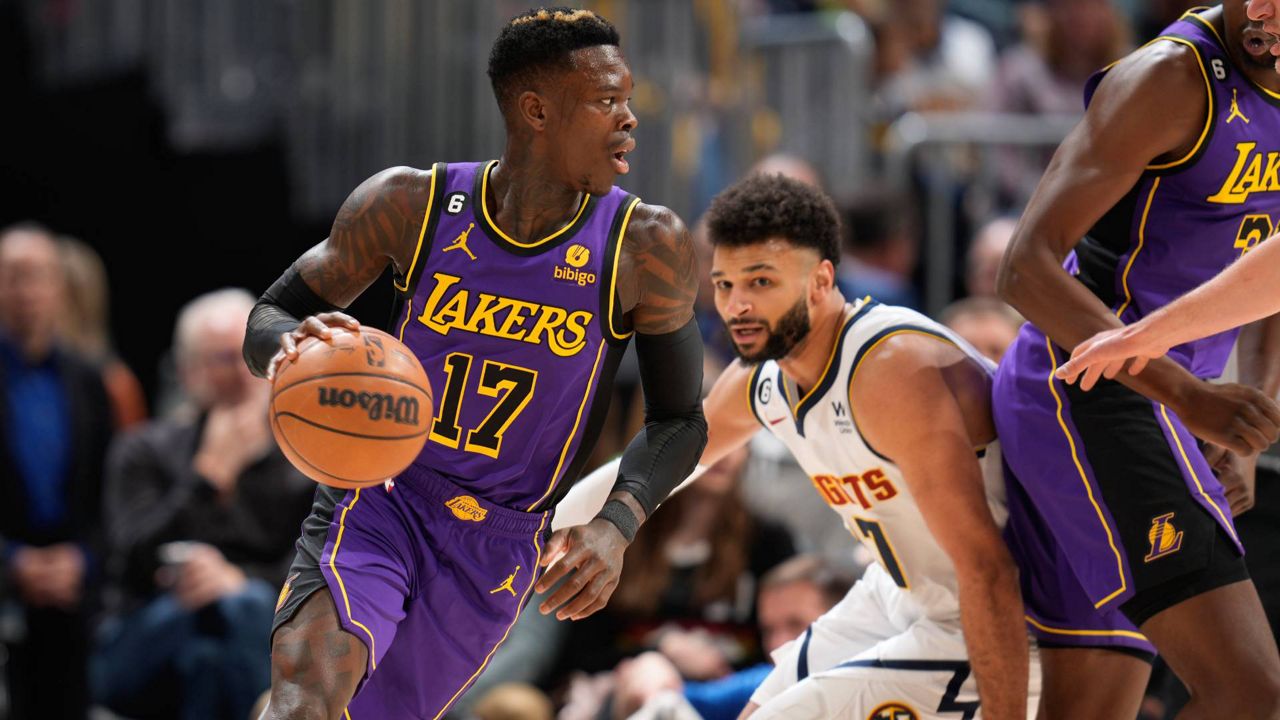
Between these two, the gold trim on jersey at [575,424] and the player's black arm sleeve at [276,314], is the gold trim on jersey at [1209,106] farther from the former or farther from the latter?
the player's black arm sleeve at [276,314]

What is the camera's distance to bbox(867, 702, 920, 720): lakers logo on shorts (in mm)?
4824

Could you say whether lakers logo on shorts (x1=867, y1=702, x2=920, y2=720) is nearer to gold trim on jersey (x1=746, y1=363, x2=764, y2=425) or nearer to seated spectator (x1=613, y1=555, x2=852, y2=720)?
gold trim on jersey (x1=746, y1=363, x2=764, y2=425)

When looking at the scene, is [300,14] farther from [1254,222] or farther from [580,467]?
[1254,222]

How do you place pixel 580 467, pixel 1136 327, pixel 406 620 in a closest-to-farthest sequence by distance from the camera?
pixel 1136 327 → pixel 406 620 → pixel 580 467

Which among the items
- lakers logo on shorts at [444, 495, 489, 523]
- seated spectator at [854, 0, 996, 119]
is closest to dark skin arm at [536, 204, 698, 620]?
lakers logo on shorts at [444, 495, 489, 523]

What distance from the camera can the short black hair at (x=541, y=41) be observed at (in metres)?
4.11

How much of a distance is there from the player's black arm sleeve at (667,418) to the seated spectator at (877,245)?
378cm

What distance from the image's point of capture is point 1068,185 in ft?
13.4

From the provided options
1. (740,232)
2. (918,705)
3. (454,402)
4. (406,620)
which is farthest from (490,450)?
(918,705)

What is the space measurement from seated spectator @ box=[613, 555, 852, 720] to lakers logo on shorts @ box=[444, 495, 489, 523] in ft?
7.02

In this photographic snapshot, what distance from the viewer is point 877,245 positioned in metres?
8.17

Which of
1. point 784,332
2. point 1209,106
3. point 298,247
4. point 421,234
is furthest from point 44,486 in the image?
point 1209,106

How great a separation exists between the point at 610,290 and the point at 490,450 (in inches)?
21.1

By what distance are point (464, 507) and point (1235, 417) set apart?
1998 millimetres
